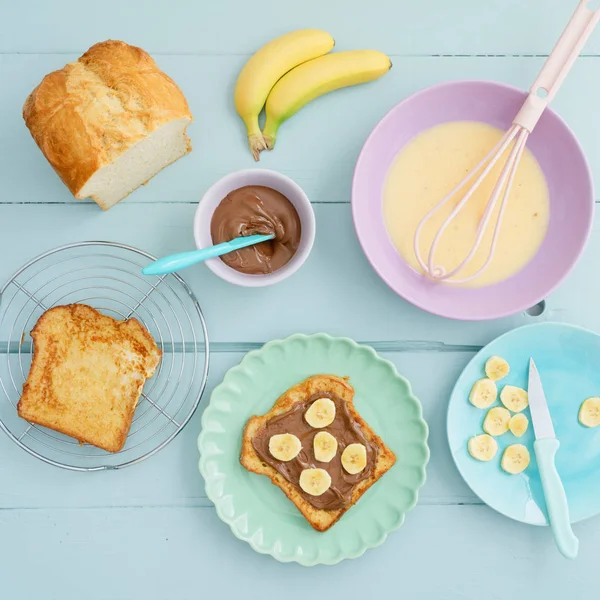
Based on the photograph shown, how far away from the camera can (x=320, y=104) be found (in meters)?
1.74

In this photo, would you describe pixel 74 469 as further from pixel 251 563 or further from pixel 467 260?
pixel 467 260

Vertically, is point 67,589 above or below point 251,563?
below

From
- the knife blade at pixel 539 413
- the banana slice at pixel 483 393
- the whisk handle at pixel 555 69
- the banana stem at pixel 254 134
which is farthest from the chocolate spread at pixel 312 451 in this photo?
the whisk handle at pixel 555 69

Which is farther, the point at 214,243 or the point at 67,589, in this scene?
the point at 67,589

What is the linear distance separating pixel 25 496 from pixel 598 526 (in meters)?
1.60

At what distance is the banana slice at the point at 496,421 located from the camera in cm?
170

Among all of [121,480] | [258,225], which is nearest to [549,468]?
[258,225]

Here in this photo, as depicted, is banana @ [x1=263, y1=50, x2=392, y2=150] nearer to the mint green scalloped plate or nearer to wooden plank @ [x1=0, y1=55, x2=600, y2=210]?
wooden plank @ [x1=0, y1=55, x2=600, y2=210]

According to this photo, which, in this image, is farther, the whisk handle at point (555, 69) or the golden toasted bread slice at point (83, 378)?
the golden toasted bread slice at point (83, 378)

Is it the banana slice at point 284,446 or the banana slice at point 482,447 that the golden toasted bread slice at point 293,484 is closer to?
the banana slice at point 284,446

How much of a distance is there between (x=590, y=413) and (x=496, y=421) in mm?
262

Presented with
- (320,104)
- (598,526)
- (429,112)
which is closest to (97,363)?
(320,104)

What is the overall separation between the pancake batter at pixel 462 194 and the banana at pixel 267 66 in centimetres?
38

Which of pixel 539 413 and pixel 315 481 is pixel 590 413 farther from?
pixel 315 481
